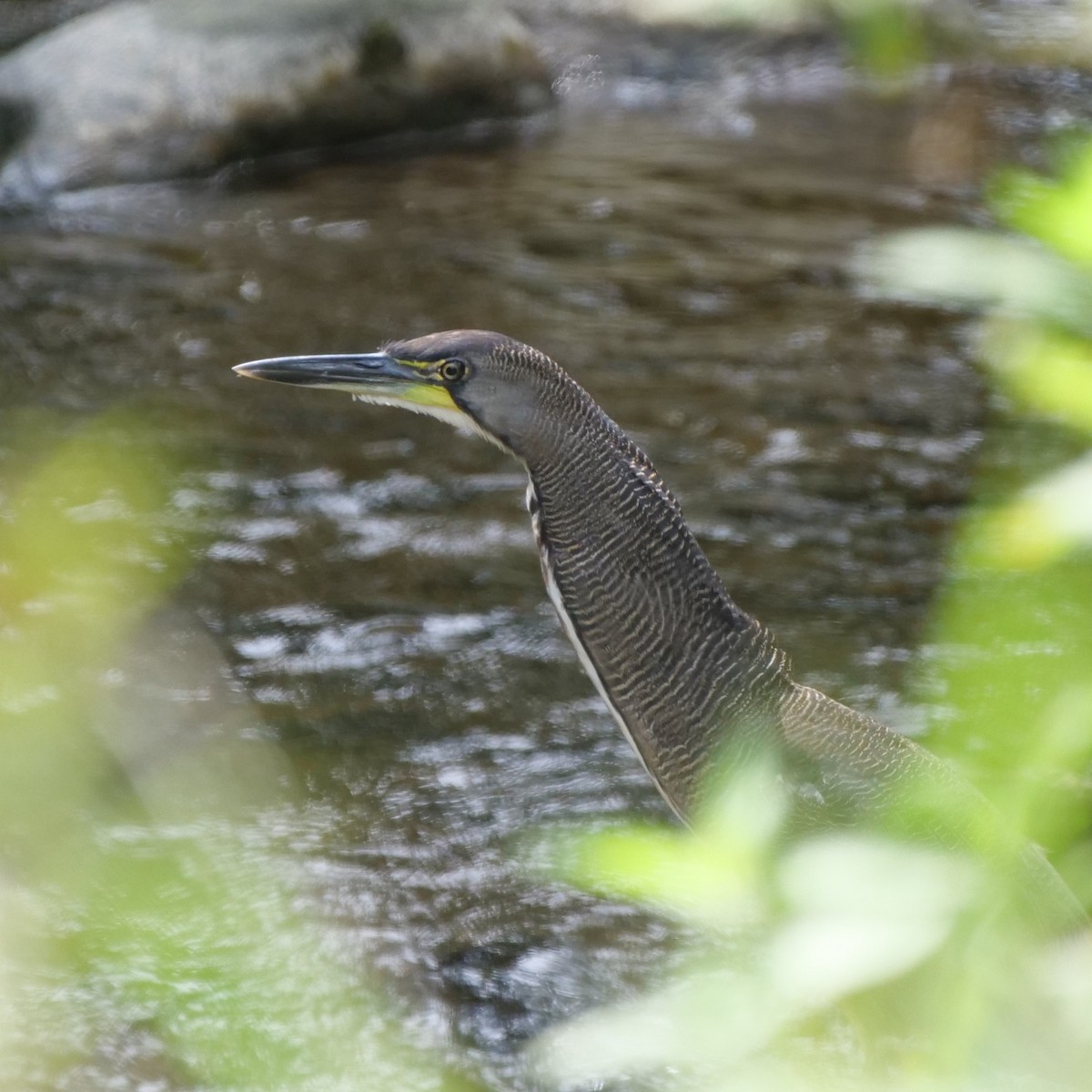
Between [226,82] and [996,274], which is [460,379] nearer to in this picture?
[996,274]

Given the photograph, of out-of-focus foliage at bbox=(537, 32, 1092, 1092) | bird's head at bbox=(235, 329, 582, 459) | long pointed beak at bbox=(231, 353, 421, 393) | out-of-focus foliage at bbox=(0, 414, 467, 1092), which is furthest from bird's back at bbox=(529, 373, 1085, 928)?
out-of-focus foliage at bbox=(537, 32, 1092, 1092)

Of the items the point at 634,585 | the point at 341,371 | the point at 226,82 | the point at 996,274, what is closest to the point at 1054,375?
the point at 996,274

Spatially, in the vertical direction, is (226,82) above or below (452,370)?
below

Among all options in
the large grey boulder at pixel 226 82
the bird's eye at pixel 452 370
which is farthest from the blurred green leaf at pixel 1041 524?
the large grey boulder at pixel 226 82

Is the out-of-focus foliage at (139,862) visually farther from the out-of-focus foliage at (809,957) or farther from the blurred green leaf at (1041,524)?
the blurred green leaf at (1041,524)

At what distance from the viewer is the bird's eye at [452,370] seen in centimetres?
355

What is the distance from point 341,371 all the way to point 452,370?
265 millimetres

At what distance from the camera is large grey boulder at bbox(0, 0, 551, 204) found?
960 centimetres

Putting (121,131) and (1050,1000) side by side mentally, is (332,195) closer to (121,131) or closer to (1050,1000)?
(121,131)

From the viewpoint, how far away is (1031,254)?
3.57ft

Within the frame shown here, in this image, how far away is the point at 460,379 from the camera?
3564 mm

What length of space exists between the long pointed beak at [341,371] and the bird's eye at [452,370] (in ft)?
0.20

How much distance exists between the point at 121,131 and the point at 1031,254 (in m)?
9.32

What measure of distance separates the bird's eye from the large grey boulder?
261 inches
